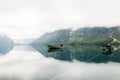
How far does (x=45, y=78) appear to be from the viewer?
37094mm

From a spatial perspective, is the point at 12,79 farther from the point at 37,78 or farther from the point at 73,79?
the point at 73,79

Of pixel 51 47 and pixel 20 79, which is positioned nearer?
pixel 20 79

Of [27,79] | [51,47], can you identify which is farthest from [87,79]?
[51,47]

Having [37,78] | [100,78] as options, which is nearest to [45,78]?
[37,78]

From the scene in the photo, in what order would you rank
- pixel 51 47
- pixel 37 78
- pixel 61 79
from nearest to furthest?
1. pixel 61 79
2. pixel 37 78
3. pixel 51 47

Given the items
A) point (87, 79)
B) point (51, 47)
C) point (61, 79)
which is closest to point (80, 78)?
point (87, 79)

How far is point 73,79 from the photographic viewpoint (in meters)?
35.1

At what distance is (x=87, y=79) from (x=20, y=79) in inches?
423

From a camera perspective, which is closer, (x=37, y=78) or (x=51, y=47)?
→ (x=37, y=78)

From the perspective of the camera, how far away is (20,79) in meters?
36.2

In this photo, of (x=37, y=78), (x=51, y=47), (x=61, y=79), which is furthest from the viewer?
(x=51, y=47)

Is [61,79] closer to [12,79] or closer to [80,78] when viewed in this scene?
[80,78]

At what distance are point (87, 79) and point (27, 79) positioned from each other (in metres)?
9.56

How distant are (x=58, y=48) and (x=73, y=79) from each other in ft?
451
